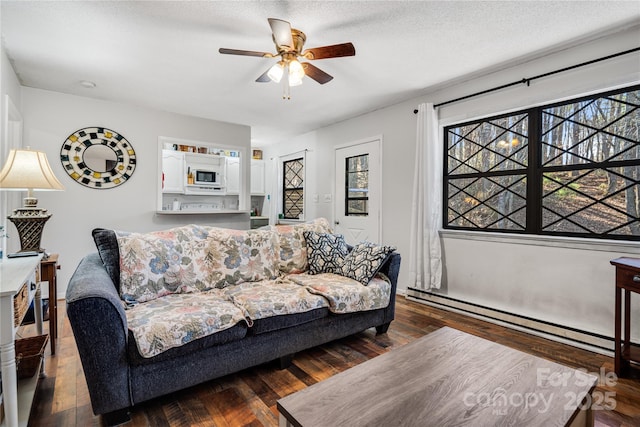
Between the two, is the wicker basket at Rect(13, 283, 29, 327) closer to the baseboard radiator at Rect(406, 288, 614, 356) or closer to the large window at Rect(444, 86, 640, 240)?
the baseboard radiator at Rect(406, 288, 614, 356)

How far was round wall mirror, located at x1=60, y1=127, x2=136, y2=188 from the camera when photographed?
142 inches

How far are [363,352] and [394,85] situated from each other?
2.74 meters

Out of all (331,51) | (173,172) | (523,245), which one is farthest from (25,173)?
(523,245)

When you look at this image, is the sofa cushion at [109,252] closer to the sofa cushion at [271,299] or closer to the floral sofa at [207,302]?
the floral sofa at [207,302]

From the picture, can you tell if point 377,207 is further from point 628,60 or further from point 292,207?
point 628,60

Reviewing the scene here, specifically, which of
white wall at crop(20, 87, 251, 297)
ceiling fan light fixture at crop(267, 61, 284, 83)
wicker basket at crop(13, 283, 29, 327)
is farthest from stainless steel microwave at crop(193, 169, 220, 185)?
wicker basket at crop(13, 283, 29, 327)

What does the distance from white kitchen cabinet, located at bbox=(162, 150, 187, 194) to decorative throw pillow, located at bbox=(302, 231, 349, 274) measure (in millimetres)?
2988

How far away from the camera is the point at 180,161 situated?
4.85 m

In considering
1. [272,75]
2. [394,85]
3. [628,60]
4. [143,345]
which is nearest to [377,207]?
[394,85]

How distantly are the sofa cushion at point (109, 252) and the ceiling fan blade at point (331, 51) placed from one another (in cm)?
189

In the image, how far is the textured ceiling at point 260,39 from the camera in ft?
6.59

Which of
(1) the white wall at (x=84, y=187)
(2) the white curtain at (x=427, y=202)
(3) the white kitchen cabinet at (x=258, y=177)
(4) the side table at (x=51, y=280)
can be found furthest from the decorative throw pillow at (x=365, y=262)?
(3) the white kitchen cabinet at (x=258, y=177)

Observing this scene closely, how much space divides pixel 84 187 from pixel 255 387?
3430mm

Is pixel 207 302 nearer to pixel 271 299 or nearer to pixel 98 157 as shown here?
pixel 271 299
